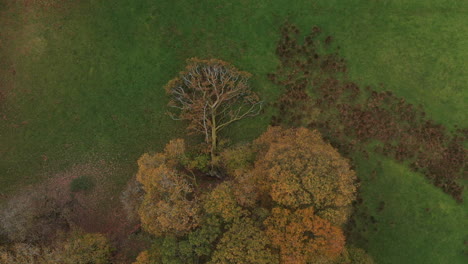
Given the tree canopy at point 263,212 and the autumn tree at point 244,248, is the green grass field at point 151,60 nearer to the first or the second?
the tree canopy at point 263,212

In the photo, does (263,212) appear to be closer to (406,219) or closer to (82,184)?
(406,219)

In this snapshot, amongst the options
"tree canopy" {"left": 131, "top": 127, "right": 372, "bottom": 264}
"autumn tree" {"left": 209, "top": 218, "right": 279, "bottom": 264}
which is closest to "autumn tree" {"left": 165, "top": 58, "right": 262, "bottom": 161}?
"tree canopy" {"left": 131, "top": 127, "right": 372, "bottom": 264}

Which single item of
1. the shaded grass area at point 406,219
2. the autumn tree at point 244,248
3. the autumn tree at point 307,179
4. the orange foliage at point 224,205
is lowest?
the shaded grass area at point 406,219

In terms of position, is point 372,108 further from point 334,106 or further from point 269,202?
point 269,202

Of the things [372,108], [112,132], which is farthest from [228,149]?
[372,108]

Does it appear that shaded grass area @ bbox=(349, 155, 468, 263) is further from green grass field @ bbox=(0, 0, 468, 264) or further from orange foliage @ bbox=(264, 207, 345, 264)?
orange foliage @ bbox=(264, 207, 345, 264)

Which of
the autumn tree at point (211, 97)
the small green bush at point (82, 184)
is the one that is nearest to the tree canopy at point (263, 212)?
the autumn tree at point (211, 97)

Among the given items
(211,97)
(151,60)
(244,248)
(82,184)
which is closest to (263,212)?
(244,248)

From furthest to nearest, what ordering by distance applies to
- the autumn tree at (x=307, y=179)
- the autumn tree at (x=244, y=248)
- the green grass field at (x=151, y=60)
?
the green grass field at (x=151, y=60) → the autumn tree at (x=307, y=179) → the autumn tree at (x=244, y=248)

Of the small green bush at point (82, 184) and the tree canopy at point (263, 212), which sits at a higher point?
the tree canopy at point (263, 212)
